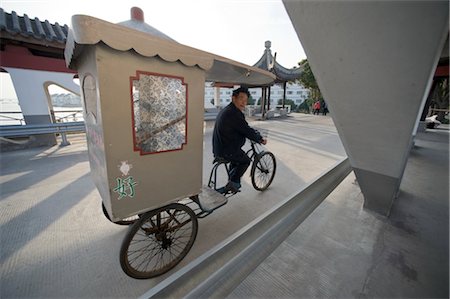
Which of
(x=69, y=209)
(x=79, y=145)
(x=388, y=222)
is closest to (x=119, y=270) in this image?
(x=69, y=209)

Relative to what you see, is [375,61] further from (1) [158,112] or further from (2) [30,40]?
(2) [30,40]

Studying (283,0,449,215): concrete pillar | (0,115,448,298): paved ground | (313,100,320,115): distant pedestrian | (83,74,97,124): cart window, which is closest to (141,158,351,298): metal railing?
(0,115,448,298): paved ground

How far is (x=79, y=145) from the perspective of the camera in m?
5.69

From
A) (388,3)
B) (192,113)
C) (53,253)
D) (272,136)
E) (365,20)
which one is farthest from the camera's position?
(272,136)

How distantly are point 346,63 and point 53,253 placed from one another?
335 centimetres

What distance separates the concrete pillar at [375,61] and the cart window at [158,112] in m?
1.19

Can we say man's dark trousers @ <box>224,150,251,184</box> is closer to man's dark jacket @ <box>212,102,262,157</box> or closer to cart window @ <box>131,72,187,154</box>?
man's dark jacket @ <box>212,102,262,157</box>

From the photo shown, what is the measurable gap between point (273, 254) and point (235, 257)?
54 centimetres

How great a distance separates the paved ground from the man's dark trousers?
1.50 feet

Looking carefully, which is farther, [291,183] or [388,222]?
[291,183]

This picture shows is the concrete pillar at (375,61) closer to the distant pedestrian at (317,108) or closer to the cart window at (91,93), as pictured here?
the cart window at (91,93)

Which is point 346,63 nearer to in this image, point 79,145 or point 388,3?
point 388,3

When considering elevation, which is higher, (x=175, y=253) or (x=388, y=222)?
(x=388, y=222)

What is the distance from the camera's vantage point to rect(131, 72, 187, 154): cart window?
1411mm
